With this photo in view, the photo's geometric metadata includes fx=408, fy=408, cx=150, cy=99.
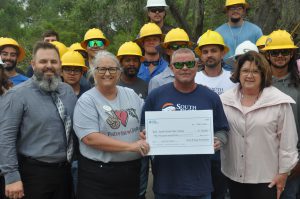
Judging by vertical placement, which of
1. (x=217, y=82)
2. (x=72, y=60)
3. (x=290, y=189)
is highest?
(x=72, y=60)

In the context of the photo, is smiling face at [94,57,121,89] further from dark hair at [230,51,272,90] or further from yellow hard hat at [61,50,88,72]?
yellow hard hat at [61,50,88,72]

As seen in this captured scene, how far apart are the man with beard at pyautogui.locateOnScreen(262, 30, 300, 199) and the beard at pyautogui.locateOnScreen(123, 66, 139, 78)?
5.88 feet

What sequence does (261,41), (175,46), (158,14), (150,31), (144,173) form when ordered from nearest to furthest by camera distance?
1. (144,173)
2. (175,46)
3. (150,31)
4. (261,41)
5. (158,14)

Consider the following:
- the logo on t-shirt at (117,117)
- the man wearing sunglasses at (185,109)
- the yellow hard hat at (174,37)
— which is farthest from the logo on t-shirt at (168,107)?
the yellow hard hat at (174,37)

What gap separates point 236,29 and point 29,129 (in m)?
4.34

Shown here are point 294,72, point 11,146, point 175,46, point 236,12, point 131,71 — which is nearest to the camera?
point 11,146

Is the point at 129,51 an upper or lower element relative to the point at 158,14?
lower

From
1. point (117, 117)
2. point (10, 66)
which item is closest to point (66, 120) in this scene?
point (117, 117)

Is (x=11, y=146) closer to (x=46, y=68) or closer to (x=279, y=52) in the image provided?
(x=46, y=68)

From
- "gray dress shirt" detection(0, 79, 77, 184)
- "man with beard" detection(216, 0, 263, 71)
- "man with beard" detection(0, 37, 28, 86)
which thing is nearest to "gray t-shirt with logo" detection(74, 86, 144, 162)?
"gray dress shirt" detection(0, 79, 77, 184)

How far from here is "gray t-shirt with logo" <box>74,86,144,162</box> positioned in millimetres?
4105

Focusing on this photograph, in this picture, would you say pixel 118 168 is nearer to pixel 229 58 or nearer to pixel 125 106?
pixel 125 106

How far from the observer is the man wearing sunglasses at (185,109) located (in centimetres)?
411

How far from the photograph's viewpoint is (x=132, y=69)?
19.1 ft
